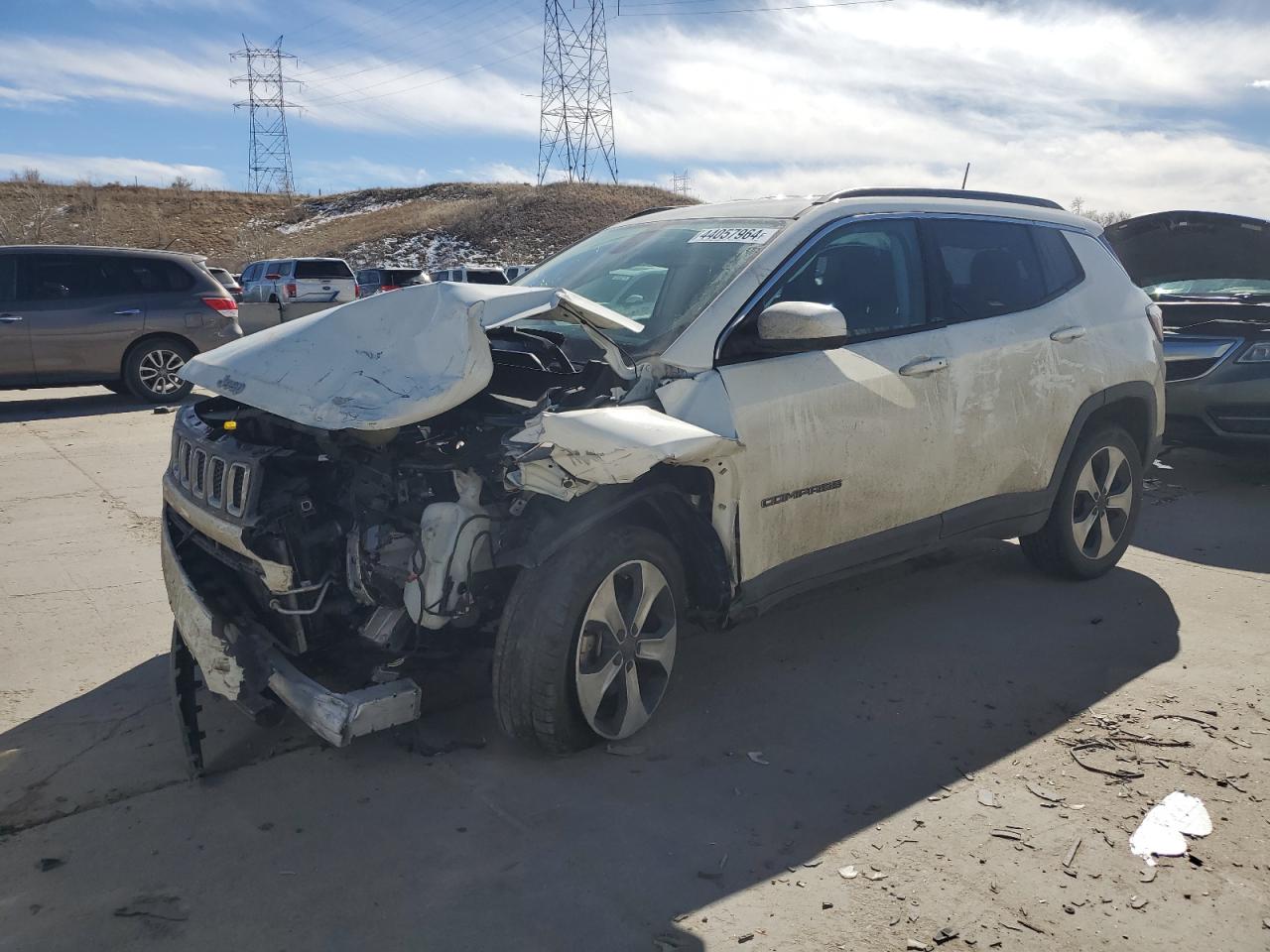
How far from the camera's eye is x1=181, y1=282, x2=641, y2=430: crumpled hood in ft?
10.2

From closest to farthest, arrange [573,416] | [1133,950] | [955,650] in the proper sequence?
[1133,950], [573,416], [955,650]

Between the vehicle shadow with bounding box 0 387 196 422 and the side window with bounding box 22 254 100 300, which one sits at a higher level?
the side window with bounding box 22 254 100 300

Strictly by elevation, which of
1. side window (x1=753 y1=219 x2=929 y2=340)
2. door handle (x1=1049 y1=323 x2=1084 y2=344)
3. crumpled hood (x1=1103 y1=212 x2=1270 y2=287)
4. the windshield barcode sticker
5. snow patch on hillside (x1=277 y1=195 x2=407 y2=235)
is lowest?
door handle (x1=1049 y1=323 x2=1084 y2=344)

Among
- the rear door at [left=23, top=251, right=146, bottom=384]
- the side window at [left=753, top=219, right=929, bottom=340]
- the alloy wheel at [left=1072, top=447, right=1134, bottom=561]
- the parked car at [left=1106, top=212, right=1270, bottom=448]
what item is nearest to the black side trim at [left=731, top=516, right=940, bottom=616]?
the side window at [left=753, top=219, right=929, bottom=340]

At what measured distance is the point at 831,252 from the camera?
160 inches

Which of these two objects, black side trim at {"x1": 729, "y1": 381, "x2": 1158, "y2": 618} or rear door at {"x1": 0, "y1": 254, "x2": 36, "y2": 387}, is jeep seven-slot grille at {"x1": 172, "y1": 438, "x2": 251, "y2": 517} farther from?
rear door at {"x1": 0, "y1": 254, "x2": 36, "y2": 387}

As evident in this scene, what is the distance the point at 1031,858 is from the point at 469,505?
201 centimetres

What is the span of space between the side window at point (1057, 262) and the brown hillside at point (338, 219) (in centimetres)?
4401

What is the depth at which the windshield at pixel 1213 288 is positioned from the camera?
27.6 ft

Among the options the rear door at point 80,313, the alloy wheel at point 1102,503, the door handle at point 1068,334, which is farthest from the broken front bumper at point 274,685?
the rear door at point 80,313

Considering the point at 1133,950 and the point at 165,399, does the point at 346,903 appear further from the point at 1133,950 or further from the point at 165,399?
the point at 165,399

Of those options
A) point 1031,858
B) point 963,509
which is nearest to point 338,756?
point 1031,858

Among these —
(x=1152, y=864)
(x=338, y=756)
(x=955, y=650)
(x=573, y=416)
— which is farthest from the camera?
(x=955, y=650)

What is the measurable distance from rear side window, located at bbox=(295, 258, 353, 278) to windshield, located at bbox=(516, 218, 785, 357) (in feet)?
74.3
